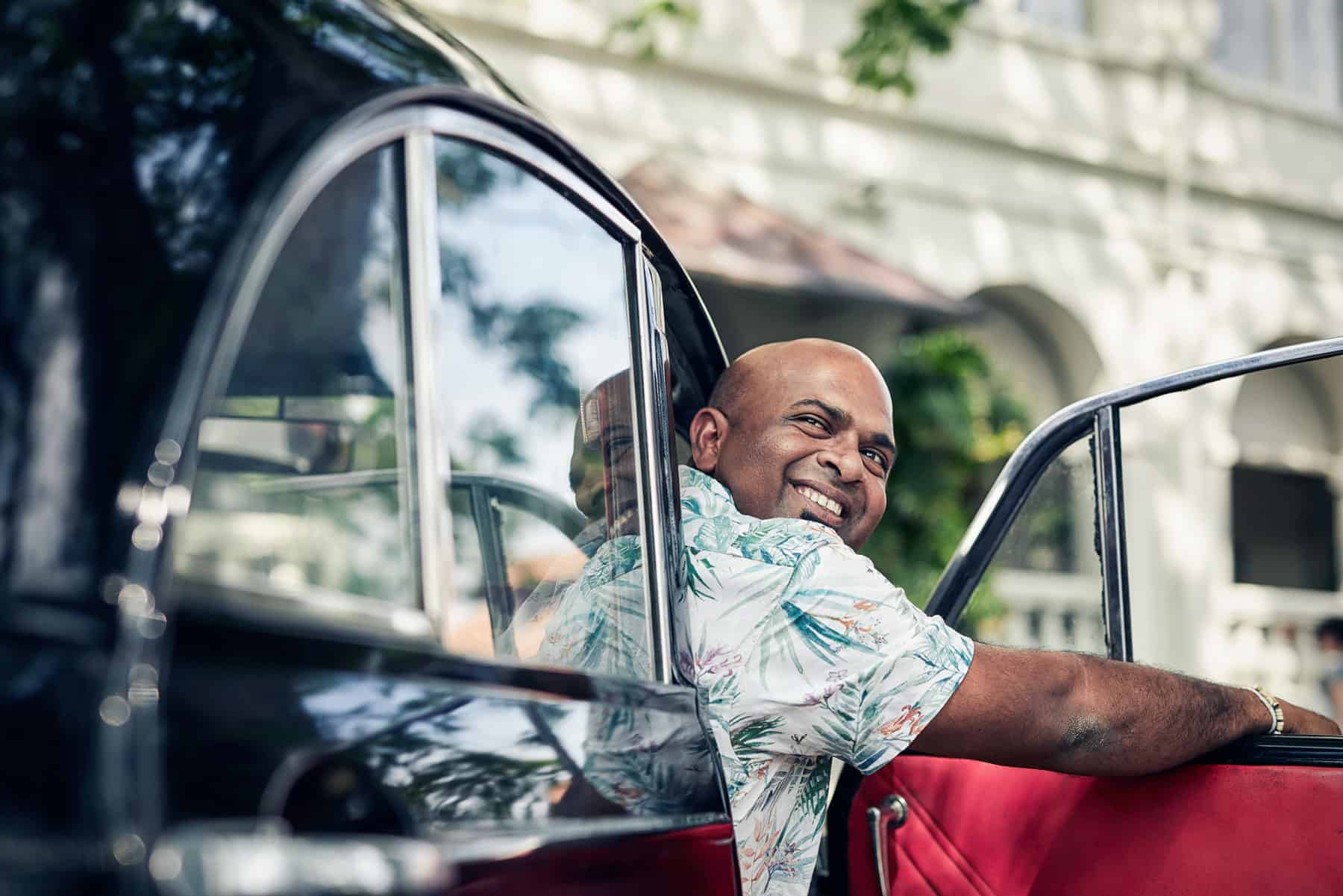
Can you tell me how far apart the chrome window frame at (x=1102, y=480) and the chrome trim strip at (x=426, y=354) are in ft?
3.79

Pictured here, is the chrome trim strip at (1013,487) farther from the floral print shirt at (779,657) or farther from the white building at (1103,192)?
the white building at (1103,192)

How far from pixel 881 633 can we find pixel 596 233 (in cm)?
52

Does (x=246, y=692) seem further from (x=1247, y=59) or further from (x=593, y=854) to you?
(x=1247, y=59)

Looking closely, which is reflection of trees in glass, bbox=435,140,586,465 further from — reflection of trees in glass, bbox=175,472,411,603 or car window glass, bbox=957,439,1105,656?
car window glass, bbox=957,439,1105,656

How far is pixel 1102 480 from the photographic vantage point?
2209mm

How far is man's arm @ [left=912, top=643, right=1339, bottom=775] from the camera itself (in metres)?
1.70

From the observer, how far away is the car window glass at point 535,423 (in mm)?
1256

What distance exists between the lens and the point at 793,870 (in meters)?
1.91

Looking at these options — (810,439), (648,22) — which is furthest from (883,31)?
(810,439)

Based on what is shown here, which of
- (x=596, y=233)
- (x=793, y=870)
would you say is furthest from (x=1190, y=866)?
(x=596, y=233)

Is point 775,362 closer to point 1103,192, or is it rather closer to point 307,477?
point 307,477

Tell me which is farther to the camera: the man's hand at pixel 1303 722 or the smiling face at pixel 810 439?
the smiling face at pixel 810 439

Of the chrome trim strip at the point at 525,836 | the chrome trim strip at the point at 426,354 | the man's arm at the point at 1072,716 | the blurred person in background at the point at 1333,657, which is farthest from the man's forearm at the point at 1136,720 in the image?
the blurred person in background at the point at 1333,657

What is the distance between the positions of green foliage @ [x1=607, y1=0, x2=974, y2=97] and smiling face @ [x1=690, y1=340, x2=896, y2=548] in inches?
211
